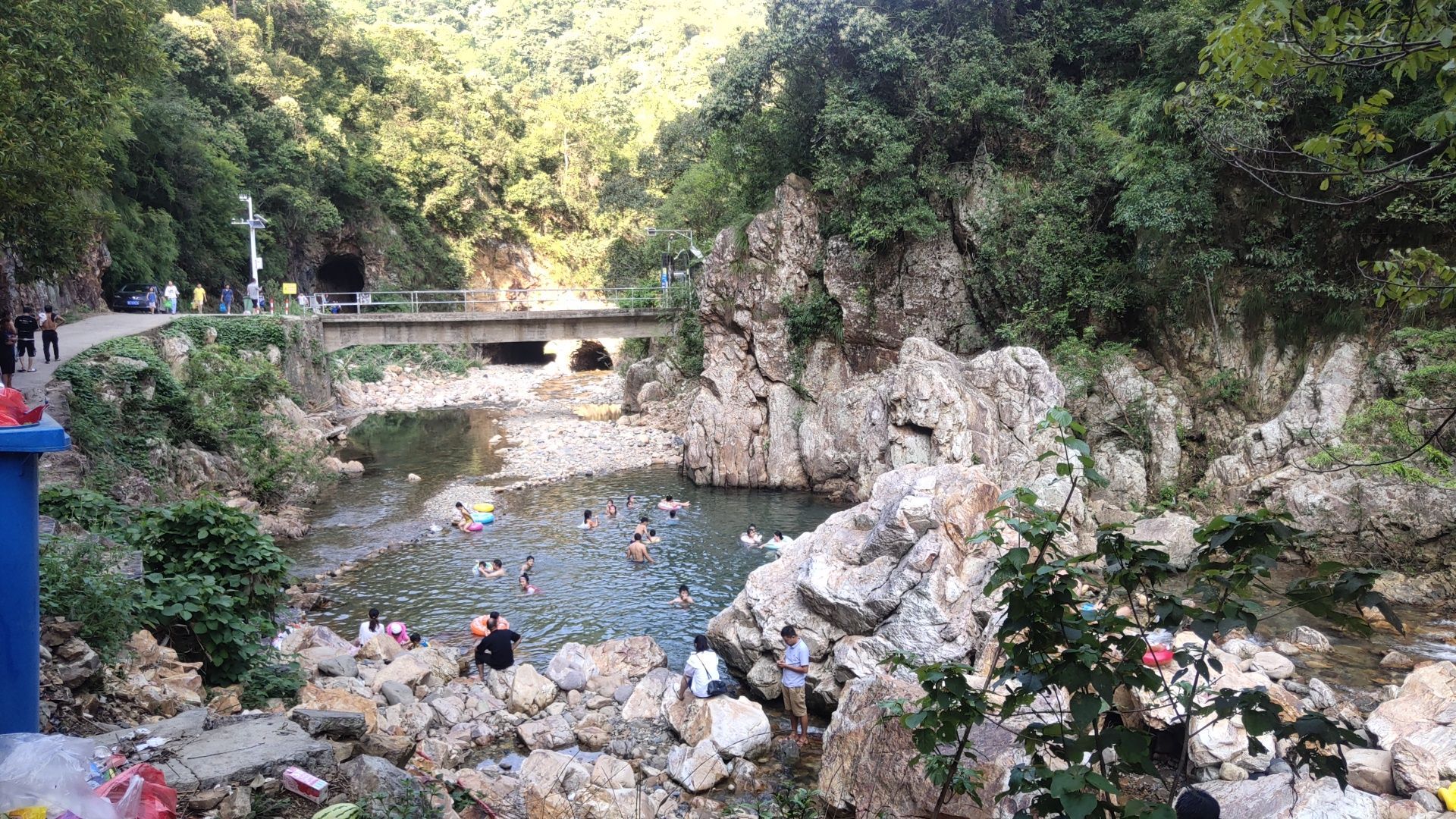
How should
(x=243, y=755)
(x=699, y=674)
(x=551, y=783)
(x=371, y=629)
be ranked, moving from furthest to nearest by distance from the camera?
(x=371, y=629), (x=699, y=674), (x=551, y=783), (x=243, y=755)

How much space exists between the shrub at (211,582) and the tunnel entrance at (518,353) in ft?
138

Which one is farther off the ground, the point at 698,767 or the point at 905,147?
the point at 905,147

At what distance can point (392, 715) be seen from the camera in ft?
31.3

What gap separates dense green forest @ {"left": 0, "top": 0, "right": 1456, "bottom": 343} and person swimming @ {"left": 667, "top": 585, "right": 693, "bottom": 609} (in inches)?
425

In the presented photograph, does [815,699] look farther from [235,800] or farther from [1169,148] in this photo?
[1169,148]

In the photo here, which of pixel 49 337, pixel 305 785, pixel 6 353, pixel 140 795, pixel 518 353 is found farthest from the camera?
pixel 518 353

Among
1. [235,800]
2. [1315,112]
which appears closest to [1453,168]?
[235,800]

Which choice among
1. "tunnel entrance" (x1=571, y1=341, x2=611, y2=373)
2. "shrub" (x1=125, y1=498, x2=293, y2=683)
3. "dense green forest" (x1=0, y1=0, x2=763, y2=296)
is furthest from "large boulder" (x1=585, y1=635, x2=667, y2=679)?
"tunnel entrance" (x1=571, y1=341, x2=611, y2=373)

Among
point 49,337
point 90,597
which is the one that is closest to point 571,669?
point 90,597

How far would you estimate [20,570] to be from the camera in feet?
13.3

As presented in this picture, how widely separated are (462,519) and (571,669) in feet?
28.9

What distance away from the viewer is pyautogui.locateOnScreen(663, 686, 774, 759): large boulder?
9695 mm

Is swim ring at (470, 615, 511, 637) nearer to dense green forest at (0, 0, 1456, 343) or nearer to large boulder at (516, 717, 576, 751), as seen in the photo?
large boulder at (516, 717, 576, 751)

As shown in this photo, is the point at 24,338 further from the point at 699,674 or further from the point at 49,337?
the point at 699,674
